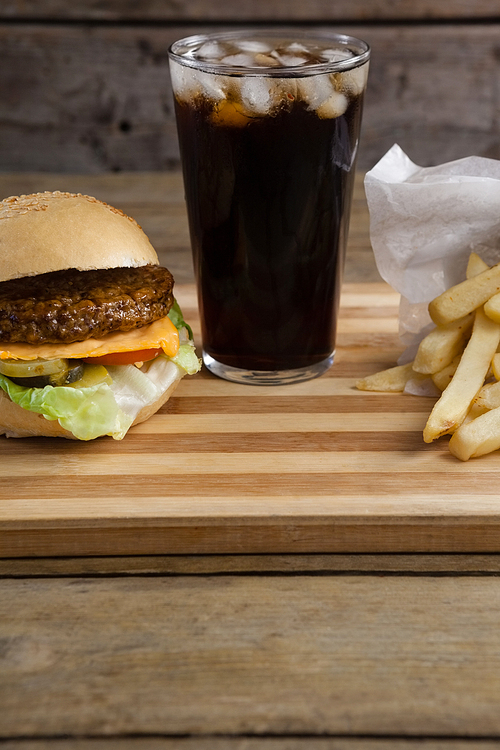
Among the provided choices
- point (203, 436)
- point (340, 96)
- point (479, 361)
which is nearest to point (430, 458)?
point (479, 361)

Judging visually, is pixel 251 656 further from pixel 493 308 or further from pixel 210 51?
pixel 210 51

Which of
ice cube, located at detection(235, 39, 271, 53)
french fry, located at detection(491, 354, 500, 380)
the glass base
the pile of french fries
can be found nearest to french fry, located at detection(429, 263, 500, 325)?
the pile of french fries

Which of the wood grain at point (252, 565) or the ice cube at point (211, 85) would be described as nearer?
the wood grain at point (252, 565)

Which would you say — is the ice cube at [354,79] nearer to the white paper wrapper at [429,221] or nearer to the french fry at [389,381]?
the white paper wrapper at [429,221]

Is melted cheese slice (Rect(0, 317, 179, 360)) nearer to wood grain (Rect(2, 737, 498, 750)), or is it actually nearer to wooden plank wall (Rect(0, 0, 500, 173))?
wood grain (Rect(2, 737, 498, 750))

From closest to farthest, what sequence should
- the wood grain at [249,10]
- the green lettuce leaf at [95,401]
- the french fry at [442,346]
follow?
the green lettuce leaf at [95,401] → the french fry at [442,346] → the wood grain at [249,10]

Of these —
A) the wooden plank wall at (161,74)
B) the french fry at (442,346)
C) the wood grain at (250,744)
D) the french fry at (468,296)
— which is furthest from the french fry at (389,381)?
the wooden plank wall at (161,74)
